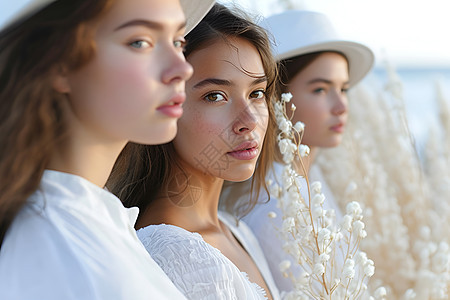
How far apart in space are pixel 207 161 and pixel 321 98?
0.57 metres

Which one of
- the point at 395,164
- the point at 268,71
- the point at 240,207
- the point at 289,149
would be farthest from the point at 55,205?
the point at 395,164

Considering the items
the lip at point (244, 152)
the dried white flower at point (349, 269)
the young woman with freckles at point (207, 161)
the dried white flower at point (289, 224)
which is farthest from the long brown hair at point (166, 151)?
the dried white flower at point (349, 269)

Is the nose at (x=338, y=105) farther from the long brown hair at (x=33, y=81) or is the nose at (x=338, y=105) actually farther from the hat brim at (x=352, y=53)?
the long brown hair at (x=33, y=81)

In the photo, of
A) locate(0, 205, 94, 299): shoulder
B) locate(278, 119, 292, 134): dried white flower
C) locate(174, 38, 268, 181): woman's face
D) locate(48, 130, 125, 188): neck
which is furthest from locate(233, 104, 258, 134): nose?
locate(0, 205, 94, 299): shoulder

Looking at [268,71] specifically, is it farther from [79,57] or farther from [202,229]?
[79,57]

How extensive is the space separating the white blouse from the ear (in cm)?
9

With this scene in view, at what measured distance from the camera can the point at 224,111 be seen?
104 cm

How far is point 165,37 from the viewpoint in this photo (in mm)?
723

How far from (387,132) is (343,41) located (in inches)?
18.2

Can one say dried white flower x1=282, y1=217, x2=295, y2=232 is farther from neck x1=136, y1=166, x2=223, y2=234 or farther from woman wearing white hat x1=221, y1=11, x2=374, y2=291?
woman wearing white hat x1=221, y1=11, x2=374, y2=291

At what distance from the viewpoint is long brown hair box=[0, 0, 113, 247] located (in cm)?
65

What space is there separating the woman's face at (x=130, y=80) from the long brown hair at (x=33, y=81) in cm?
2

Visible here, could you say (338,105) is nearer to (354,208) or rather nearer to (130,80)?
(354,208)

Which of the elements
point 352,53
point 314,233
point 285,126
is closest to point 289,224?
point 314,233
